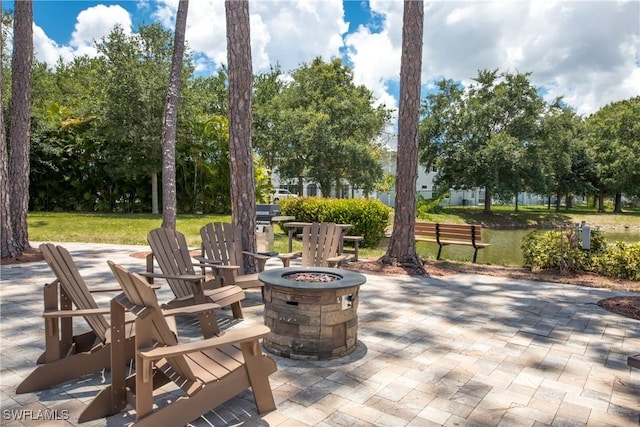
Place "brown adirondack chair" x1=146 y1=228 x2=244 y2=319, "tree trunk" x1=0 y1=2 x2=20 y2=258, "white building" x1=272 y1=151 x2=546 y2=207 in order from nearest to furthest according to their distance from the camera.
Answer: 1. "brown adirondack chair" x1=146 y1=228 x2=244 y2=319
2. "tree trunk" x1=0 y1=2 x2=20 y2=258
3. "white building" x1=272 y1=151 x2=546 y2=207

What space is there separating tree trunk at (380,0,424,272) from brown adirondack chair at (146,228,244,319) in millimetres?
3948

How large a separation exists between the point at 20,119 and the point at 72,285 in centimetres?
736

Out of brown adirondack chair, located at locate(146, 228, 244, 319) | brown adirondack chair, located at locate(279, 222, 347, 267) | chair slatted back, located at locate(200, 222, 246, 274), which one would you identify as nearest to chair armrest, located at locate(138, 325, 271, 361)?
brown adirondack chair, located at locate(146, 228, 244, 319)

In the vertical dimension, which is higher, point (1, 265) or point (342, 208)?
point (342, 208)

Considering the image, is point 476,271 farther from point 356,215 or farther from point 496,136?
point 496,136

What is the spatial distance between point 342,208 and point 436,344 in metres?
7.40

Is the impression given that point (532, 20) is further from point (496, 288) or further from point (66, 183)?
point (66, 183)

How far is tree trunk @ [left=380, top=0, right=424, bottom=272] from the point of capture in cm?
736

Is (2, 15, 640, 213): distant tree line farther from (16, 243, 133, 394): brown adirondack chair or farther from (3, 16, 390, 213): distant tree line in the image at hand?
(16, 243, 133, 394): brown adirondack chair

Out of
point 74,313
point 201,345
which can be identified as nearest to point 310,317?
point 201,345

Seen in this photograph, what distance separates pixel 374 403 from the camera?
266cm

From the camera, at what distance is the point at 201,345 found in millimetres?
2066

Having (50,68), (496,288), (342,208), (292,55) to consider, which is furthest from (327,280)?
(50,68)

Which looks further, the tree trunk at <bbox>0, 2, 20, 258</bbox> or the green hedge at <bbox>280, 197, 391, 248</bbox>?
the green hedge at <bbox>280, 197, 391, 248</bbox>
